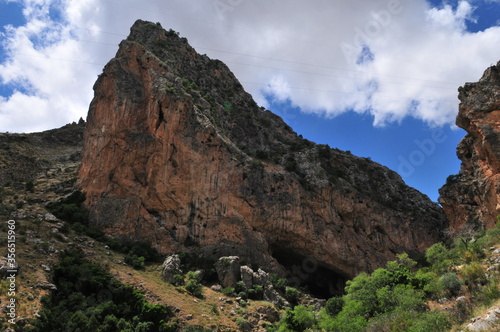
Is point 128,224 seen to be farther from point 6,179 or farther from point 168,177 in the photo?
point 6,179

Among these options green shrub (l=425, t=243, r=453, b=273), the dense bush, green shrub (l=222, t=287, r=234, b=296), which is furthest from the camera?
green shrub (l=222, t=287, r=234, b=296)

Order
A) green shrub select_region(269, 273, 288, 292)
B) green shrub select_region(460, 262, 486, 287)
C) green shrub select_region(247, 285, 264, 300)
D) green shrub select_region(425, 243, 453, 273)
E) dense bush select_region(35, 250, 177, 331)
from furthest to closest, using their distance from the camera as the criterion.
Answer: green shrub select_region(269, 273, 288, 292), green shrub select_region(247, 285, 264, 300), green shrub select_region(425, 243, 453, 273), dense bush select_region(35, 250, 177, 331), green shrub select_region(460, 262, 486, 287)

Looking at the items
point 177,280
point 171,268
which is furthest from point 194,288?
point 171,268

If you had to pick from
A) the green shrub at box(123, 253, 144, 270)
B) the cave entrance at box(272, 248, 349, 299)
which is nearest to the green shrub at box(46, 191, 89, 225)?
the green shrub at box(123, 253, 144, 270)

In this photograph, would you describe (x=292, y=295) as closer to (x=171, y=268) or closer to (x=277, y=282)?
(x=277, y=282)

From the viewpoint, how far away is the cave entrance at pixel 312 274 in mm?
43031

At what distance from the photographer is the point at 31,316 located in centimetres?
2117

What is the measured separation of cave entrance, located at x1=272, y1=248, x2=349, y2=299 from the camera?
43.0 metres

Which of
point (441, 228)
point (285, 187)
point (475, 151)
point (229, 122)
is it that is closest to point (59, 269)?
point (285, 187)

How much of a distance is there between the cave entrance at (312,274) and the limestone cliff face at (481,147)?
16857mm

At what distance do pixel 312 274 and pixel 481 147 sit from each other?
23197mm

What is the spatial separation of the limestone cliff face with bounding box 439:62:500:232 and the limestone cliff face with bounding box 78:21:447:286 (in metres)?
11.7

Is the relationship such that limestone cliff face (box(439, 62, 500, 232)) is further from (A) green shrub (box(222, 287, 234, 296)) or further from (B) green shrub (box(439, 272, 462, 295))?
(A) green shrub (box(222, 287, 234, 296))

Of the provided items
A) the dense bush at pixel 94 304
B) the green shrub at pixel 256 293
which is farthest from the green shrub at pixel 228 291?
the dense bush at pixel 94 304
